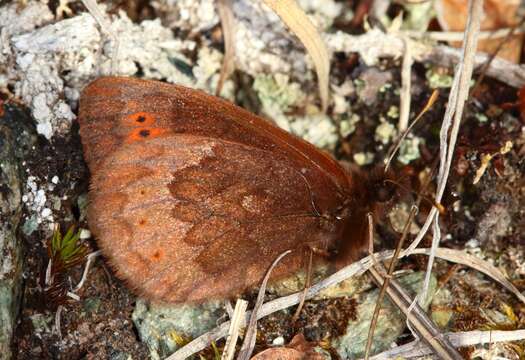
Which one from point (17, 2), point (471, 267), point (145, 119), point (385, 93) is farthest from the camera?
point (385, 93)

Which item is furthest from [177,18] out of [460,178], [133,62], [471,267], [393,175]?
[471,267]

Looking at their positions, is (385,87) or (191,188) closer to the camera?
(191,188)

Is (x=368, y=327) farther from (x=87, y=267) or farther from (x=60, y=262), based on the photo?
(x=60, y=262)

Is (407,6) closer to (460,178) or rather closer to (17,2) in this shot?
(460,178)

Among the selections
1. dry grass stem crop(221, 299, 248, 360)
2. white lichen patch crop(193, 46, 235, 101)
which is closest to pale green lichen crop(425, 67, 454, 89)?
white lichen patch crop(193, 46, 235, 101)

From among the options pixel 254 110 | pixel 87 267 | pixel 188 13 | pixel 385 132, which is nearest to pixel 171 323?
pixel 87 267

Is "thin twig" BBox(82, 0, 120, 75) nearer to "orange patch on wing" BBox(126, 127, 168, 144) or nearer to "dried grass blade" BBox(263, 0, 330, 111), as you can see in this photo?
"orange patch on wing" BBox(126, 127, 168, 144)

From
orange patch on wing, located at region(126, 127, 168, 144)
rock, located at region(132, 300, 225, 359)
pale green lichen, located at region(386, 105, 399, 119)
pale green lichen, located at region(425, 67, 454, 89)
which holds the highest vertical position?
orange patch on wing, located at region(126, 127, 168, 144)
